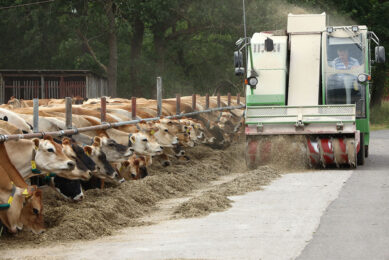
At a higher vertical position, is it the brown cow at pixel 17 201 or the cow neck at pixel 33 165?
the cow neck at pixel 33 165

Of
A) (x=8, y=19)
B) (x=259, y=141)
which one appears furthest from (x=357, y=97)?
(x=8, y=19)

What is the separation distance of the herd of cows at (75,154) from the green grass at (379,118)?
16935 millimetres

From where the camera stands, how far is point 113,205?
10.6m

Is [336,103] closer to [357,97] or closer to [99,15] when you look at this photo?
[357,97]

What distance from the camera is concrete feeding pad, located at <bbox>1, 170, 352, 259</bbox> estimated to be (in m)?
7.75

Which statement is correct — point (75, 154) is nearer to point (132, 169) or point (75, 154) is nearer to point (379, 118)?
point (132, 169)

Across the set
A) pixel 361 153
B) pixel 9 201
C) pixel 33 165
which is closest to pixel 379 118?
pixel 361 153

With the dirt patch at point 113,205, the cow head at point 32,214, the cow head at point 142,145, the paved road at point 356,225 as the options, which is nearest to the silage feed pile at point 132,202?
the dirt patch at point 113,205

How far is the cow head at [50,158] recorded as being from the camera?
1010 cm

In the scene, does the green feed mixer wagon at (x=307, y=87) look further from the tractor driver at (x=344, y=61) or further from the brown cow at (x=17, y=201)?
the brown cow at (x=17, y=201)

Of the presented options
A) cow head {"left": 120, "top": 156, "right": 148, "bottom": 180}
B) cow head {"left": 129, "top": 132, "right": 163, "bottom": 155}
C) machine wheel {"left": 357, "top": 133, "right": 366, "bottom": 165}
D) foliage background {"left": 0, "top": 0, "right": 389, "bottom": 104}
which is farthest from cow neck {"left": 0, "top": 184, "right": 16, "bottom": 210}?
foliage background {"left": 0, "top": 0, "right": 389, "bottom": 104}

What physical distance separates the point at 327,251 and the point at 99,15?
33334 mm

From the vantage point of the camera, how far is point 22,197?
9.05m

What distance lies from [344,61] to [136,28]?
90.8ft
